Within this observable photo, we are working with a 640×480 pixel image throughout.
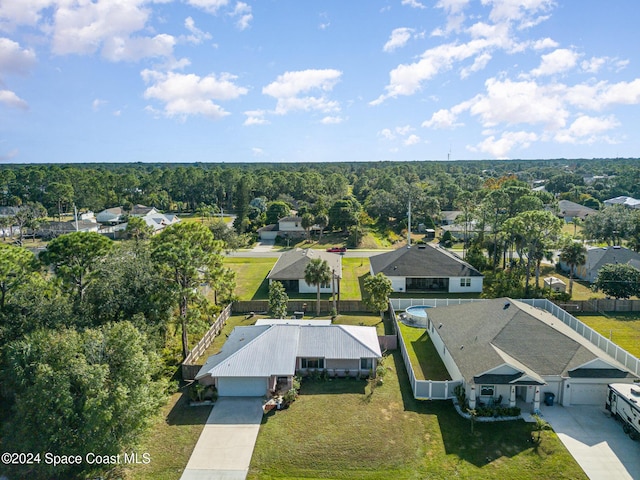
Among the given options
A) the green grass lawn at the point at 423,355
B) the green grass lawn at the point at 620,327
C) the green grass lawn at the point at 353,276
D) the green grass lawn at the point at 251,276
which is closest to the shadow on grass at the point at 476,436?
the green grass lawn at the point at 423,355

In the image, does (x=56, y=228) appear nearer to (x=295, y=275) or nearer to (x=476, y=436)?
(x=295, y=275)

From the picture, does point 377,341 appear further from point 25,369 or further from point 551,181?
point 551,181

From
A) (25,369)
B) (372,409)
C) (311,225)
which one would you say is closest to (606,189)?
(311,225)

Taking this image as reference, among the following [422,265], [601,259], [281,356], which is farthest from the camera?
[601,259]

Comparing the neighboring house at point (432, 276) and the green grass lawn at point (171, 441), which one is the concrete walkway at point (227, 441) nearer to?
the green grass lawn at point (171, 441)

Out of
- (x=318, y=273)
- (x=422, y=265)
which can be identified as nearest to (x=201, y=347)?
(x=318, y=273)
